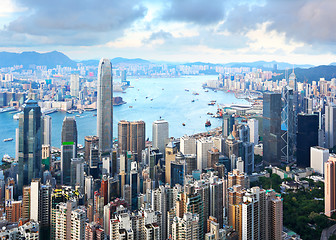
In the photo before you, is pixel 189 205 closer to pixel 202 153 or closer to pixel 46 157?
pixel 202 153

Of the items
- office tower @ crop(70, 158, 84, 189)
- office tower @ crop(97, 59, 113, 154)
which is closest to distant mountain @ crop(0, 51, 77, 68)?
office tower @ crop(97, 59, 113, 154)

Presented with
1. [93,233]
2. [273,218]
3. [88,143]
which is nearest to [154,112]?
[88,143]

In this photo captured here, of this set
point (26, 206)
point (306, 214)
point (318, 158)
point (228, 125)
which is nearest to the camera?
point (26, 206)

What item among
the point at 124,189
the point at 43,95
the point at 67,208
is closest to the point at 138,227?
the point at 67,208

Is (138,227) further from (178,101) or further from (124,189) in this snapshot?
(178,101)

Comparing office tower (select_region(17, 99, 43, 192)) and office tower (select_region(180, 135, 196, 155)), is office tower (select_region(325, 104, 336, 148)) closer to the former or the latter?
office tower (select_region(180, 135, 196, 155))

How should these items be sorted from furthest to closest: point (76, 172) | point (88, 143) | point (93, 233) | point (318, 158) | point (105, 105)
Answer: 1. point (105, 105)
2. point (88, 143)
3. point (318, 158)
4. point (76, 172)
5. point (93, 233)
